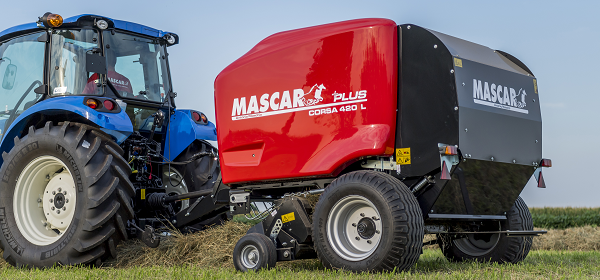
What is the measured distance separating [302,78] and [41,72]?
3.16 m

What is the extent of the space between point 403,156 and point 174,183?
338cm

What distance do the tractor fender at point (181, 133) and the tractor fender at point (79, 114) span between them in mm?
910

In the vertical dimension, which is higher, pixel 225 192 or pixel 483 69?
pixel 483 69

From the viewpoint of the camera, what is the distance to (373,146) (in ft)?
15.3

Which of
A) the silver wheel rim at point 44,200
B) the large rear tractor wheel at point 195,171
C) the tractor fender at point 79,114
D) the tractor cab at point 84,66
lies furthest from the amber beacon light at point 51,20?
the large rear tractor wheel at point 195,171

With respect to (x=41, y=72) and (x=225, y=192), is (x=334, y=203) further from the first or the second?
(x=41, y=72)

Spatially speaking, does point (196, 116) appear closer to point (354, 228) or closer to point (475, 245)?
point (354, 228)

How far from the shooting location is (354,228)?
4680 millimetres

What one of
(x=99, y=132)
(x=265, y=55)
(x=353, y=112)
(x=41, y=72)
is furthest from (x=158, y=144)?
(x=353, y=112)

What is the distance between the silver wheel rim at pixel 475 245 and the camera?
573cm

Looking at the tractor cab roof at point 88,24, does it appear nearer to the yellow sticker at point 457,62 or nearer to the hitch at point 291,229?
the hitch at point 291,229

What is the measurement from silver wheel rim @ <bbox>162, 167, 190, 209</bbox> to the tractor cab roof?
170 cm

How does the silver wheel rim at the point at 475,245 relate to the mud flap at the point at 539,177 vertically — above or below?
below

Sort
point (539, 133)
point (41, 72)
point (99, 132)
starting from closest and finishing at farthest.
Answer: point (539, 133) < point (99, 132) < point (41, 72)
